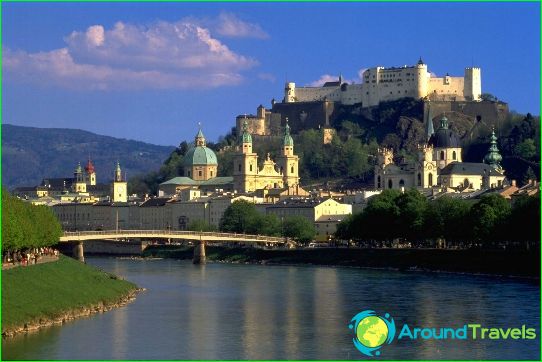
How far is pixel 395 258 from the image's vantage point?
277ft

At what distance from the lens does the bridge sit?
8919cm

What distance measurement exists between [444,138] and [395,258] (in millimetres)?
55737

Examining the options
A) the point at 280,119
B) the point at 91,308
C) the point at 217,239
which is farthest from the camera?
the point at 280,119

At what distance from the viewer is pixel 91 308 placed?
5194cm

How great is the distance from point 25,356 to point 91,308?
1188cm

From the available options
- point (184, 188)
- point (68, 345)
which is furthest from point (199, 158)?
point (68, 345)

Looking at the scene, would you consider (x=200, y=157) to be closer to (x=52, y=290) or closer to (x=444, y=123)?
(x=444, y=123)

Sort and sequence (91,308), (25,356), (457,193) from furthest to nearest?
(457,193)
(91,308)
(25,356)

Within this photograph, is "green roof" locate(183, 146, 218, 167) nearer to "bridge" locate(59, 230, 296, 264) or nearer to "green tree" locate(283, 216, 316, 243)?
"green tree" locate(283, 216, 316, 243)

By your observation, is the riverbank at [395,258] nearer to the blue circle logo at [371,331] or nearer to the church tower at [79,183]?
the blue circle logo at [371,331]

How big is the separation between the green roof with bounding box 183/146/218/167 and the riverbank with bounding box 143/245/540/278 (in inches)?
1844

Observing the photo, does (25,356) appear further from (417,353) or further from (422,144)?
(422,144)

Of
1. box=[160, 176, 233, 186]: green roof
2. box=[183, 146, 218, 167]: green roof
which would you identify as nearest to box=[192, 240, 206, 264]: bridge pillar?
box=[160, 176, 233, 186]: green roof

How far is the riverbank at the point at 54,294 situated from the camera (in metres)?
45.2
